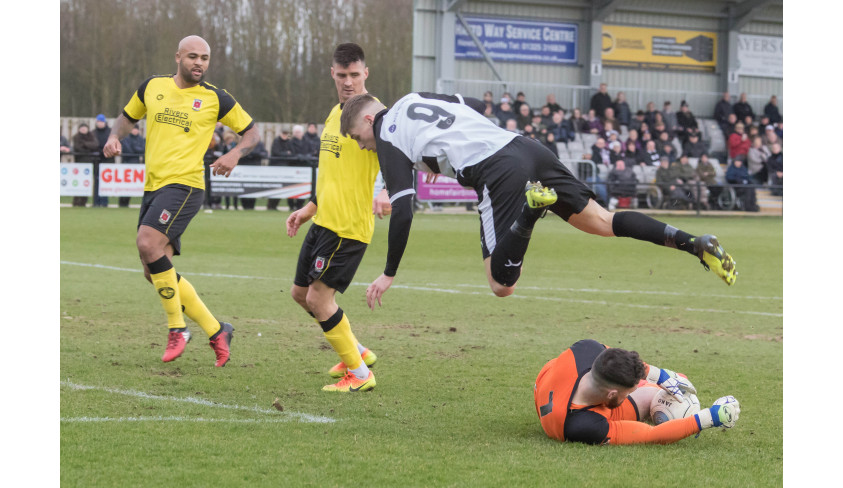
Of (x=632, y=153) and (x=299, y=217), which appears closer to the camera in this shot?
(x=299, y=217)

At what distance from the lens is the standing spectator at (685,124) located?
31.3 meters

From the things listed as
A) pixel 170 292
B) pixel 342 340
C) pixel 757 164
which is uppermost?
pixel 757 164

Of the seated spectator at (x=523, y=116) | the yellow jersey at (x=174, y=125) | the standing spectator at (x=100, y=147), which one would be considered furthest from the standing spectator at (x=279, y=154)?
the yellow jersey at (x=174, y=125)

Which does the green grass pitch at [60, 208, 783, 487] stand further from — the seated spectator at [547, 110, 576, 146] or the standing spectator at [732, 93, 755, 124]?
the standing spectator at [732, 93, 755, 124]

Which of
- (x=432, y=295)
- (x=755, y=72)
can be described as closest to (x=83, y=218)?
(x=432, y=295)

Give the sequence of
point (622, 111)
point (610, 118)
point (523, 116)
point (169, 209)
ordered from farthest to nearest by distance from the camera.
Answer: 1. point (622, 111)
2. point (610, 118)
3. point (523, 116)
4. point (169, 209)

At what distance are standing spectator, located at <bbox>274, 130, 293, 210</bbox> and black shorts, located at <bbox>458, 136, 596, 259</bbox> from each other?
1797 cm

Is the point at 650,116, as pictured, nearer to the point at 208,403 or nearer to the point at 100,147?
the point at 100,147

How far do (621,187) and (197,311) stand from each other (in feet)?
64.3

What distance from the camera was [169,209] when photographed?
23.2 feet

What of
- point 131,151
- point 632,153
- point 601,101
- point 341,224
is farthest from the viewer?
point 601,101

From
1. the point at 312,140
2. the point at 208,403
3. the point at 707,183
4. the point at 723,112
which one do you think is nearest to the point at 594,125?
the point at 707,183

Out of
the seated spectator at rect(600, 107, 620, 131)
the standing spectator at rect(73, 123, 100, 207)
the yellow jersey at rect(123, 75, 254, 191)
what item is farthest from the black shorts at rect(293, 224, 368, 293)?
the seated spectator at rect(600, 107, 620, 131)

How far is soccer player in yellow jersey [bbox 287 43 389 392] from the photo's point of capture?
21.4ft
